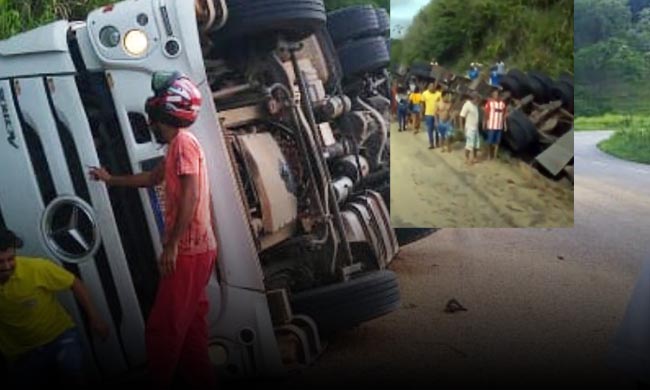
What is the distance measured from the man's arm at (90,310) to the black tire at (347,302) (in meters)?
0.63

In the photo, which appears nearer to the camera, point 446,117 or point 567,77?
point 567,77

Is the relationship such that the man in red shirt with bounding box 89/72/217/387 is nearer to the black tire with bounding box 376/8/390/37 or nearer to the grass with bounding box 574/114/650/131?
the black tire with bounding box 376/8/390/37

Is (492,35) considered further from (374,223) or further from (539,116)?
(374,223)

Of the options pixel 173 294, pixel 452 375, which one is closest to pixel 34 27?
pixel 173 294

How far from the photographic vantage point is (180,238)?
353cm

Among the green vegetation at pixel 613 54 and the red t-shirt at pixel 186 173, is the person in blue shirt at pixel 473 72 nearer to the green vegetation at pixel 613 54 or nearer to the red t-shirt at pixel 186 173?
the green vegetation at pixel 613 54

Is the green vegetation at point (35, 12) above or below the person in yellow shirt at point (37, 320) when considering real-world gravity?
above

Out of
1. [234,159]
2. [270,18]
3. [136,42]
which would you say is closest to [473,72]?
[270,18]

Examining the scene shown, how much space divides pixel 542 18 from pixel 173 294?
1.46 meters

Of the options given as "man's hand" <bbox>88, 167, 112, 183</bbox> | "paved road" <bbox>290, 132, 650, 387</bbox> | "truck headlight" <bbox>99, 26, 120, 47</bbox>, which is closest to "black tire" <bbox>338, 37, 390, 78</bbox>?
"paved road" <bbox>290, 132, 650, 387</bbox>

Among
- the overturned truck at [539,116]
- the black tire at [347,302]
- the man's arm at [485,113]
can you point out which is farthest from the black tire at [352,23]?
the black tire at [347,302]

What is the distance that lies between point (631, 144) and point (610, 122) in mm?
112

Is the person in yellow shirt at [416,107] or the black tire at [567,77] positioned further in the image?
the person in yellow shirt at [416,107]

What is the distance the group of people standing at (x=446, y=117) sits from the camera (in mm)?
3555
